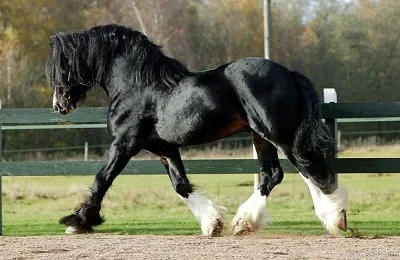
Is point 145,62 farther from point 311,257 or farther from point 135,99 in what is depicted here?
point 311,257

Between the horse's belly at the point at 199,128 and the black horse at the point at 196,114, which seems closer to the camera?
the black horse at the point at 196,114

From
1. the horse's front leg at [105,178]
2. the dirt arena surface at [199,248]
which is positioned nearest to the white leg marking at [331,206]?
the dirt arena surface at [199,248]

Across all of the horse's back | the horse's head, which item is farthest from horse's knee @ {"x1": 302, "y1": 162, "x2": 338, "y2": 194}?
the horse's head

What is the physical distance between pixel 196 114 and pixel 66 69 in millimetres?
1583

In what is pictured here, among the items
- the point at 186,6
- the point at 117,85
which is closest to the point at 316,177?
the point at 117,85

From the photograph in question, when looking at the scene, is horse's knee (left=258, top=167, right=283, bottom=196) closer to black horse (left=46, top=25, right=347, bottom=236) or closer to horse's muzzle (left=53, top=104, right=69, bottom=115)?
black horse (left=46, top=25, right=347, bottom=236)

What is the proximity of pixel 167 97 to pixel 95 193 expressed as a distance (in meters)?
1.18

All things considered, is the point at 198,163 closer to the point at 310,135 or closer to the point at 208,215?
the point at 208,215

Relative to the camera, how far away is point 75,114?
9570mm

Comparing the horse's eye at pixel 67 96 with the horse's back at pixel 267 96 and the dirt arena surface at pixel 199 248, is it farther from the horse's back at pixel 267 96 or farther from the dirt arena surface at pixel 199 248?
the horse's back at pixel 267 96

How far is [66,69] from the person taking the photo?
359 inches

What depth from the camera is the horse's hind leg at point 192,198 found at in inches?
341

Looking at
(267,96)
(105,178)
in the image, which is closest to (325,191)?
(267,96)

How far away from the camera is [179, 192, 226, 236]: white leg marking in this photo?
8648mm
